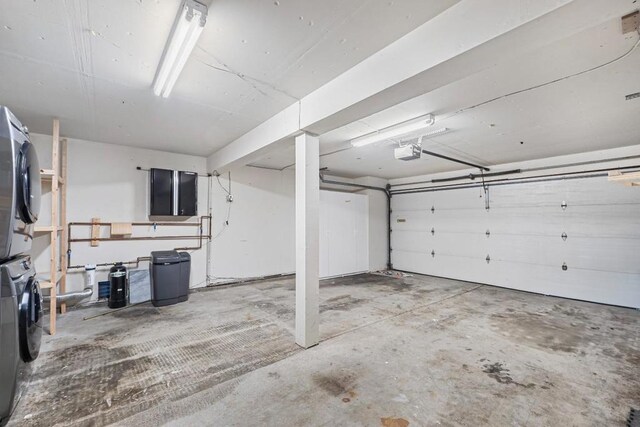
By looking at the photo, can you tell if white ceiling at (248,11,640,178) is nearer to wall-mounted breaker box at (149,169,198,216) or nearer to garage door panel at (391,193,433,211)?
wall-mounted breaker box at (149,169,198,216)

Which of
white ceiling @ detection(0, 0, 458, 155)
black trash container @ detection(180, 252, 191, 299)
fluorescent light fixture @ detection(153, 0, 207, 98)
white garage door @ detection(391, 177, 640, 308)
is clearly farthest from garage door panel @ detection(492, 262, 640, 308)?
fluorescent light fixture @ detection(153, 0, 207, 98)

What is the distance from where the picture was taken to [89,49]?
6.90 ft

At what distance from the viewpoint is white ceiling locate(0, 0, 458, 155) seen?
172 cm

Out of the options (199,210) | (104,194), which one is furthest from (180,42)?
(199,210)

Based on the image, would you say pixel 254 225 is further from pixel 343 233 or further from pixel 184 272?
pixel 343 233

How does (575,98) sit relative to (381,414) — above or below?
above

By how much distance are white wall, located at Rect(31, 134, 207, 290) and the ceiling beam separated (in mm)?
3608

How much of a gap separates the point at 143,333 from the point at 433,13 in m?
4.15

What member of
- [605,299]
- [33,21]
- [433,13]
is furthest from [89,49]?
[605,299]

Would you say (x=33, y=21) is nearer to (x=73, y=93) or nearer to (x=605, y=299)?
(x=73, y=93)

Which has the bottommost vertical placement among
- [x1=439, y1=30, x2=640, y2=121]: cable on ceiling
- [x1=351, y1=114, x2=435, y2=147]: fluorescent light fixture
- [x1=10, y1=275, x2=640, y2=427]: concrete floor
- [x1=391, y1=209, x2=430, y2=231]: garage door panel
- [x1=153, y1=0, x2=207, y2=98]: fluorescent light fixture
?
[x1=10, y1=275, x2=640, y2=427]: concrete floor

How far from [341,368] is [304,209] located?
1.56 metres

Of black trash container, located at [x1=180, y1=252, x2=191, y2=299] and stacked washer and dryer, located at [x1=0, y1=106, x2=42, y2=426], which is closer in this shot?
stacked washer and dryer, located at [x1=0, y1=106, x2=42, y2=426]

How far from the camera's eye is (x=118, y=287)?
4.22 meters
